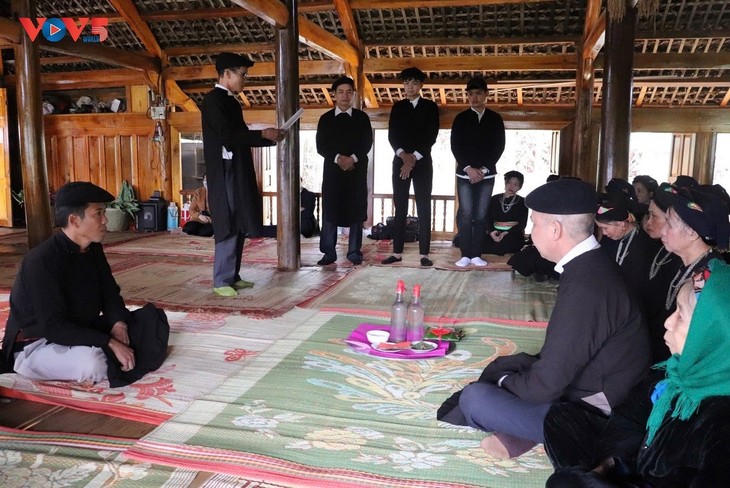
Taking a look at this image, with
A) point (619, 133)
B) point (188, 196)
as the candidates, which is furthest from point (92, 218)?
point (188, 196)

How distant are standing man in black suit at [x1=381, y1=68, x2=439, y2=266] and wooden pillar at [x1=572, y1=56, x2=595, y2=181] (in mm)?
2586

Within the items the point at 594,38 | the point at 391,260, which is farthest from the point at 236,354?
the point at 594,38

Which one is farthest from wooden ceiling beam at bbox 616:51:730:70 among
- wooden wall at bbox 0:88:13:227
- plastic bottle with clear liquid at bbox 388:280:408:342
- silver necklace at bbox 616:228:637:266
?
wooden wall at bbox 0:88:13:227

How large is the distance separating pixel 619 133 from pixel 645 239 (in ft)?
5.98

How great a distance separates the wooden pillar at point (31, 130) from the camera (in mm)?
4840

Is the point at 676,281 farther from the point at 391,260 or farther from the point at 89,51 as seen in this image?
the point at 89,51

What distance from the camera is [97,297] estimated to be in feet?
8.41

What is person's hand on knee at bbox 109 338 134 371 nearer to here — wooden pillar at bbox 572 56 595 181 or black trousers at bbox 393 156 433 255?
black trousers at bbox 393 156 433 255

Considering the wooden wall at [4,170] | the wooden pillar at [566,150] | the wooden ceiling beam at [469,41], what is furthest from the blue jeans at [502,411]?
the wooden wall at [4,170]

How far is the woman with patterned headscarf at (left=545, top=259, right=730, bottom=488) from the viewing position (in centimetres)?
120

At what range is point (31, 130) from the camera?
4.85 meters

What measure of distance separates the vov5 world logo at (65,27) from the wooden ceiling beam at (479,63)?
3322 mm

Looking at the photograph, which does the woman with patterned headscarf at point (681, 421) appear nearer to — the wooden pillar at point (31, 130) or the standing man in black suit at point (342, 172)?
the standing man in black suit at point (342, 172)

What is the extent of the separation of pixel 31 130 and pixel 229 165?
6.60 ft
